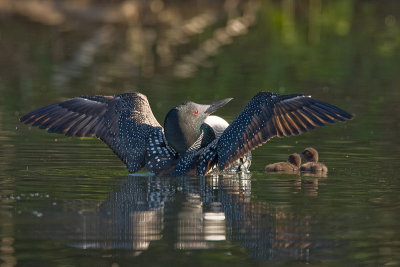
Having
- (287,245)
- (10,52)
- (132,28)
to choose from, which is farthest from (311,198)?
(132,28)

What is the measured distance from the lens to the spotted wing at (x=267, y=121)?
8.93 m

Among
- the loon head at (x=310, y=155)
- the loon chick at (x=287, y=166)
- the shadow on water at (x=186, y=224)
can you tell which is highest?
the loon head at (x=310, y=155)

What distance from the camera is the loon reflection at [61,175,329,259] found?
6398mm

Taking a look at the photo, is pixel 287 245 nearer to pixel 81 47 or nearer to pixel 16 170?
pixel 16 170

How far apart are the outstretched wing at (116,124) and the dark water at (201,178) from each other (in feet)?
0.79

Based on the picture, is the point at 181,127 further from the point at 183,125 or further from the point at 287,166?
the point at 287,166

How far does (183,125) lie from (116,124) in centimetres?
71

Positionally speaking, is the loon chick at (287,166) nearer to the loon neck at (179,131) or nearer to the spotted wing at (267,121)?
the spotted wing at (267,121)

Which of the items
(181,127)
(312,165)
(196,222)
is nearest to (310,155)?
(312,165)

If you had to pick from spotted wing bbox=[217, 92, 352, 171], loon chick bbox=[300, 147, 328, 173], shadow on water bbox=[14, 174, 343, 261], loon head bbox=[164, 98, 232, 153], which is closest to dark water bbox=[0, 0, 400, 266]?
shadow on water bbox=[14, 174, 343, 261]

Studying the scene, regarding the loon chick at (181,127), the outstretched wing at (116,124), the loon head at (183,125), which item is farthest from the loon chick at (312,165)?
the outstretched wing at (116,124)

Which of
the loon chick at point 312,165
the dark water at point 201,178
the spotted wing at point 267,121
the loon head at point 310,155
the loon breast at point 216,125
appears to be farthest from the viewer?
the loon breast at point 216,125

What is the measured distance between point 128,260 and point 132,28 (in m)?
23.7

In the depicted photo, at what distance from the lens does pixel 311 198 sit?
26.3ft
